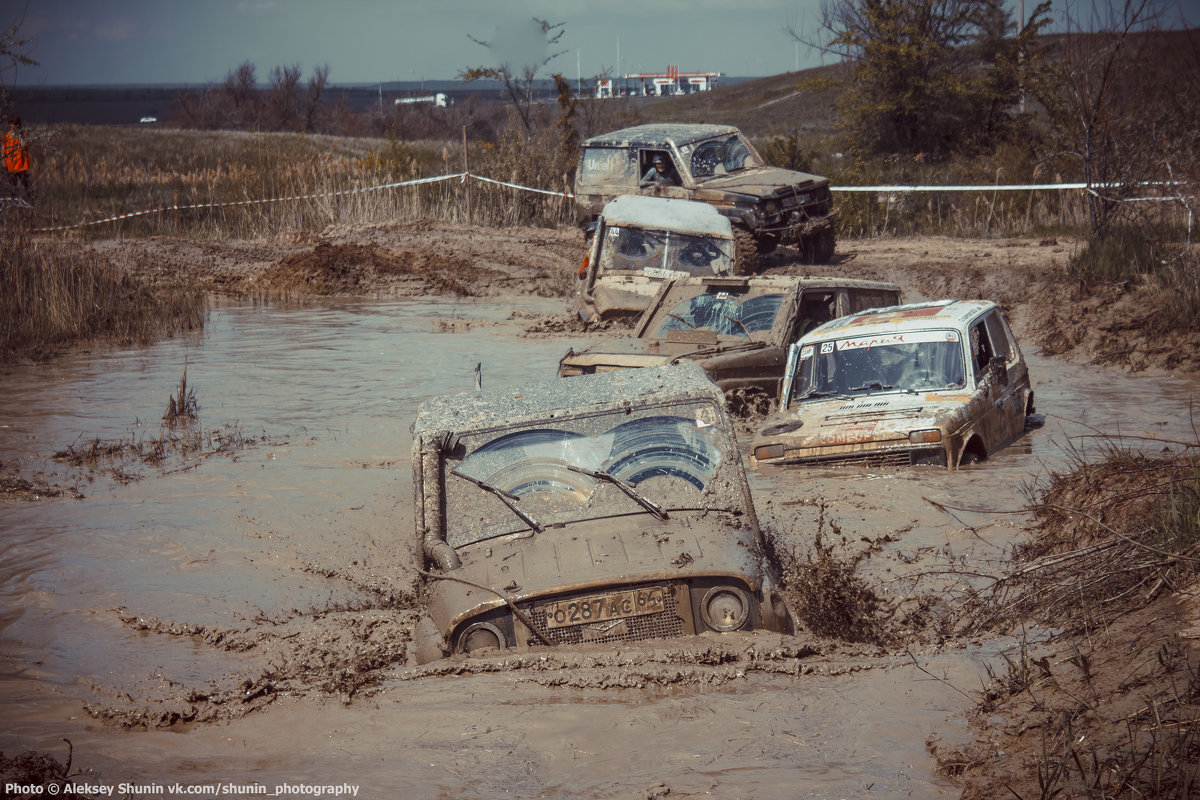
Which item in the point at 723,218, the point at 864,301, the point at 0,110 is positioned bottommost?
the point at 864,301

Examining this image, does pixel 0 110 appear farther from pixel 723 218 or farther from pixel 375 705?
pixel 375 705

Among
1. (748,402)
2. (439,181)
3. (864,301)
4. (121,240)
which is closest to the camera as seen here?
(748,402)

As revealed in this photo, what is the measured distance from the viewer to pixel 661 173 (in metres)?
16.3

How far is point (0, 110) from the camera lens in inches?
704

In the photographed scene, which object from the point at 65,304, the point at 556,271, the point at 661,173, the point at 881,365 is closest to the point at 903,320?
the point at 881,365

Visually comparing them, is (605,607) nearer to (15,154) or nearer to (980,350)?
(980,350)

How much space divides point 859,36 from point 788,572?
24.1 meters

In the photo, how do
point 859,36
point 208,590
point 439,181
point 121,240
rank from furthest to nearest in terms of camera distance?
point 859,36 < point 439,181 < point 121,240 < point 208,590

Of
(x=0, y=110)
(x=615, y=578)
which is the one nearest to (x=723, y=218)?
(x=615, y=578)

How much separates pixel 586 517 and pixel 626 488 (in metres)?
0.23

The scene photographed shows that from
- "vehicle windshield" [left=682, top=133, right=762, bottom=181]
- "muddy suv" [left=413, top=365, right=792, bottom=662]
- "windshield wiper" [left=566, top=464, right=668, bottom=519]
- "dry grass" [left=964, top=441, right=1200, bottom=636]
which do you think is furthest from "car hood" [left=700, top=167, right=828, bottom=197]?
"windshield wiper" [left=566, top=464, right=668, bottom=519]

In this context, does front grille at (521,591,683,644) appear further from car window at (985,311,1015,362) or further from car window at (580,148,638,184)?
car window at (580,148,638,184)

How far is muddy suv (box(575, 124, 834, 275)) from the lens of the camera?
49.6ft

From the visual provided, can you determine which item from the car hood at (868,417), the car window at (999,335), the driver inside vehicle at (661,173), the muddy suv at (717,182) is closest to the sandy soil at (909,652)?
the car hood at (868,417)
